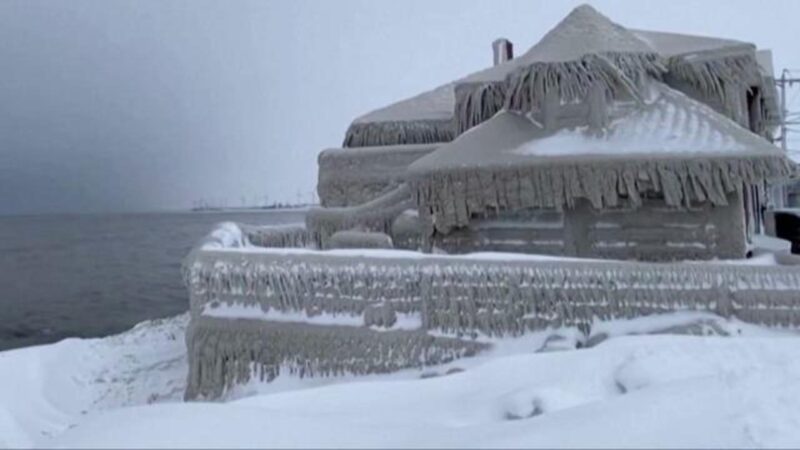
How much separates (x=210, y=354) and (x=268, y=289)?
126cm

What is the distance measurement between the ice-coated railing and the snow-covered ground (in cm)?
21

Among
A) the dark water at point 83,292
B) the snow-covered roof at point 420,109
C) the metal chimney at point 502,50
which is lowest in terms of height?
the dark water at point 83,292

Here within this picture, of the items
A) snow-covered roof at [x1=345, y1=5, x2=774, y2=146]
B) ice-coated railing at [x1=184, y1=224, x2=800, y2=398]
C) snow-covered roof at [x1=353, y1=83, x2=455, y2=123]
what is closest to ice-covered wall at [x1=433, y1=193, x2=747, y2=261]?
snow-covered roof at [x1=345, y1=5, x2=774, y2=146]

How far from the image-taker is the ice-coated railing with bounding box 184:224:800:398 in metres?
6.09

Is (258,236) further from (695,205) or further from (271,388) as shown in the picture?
(695,205)

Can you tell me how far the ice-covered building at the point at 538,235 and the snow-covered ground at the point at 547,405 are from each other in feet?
1.09

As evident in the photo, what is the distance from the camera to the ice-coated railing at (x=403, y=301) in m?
6.09

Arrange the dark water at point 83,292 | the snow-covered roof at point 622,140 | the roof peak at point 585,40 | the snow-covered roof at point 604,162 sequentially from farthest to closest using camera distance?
the dark water at point 83,292
the roof peak at point 585,40
the snow-covered roof at point 622,140
the snow-covered roof at point 604,162

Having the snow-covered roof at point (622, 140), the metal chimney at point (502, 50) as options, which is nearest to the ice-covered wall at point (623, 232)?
the snow-covered roof at point (622, 140)

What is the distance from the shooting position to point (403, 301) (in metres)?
6.87

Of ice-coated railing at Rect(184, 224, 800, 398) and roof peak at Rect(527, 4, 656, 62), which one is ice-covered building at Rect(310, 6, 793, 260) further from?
ice-coated railing at Rect(184, 224, 800, 398)

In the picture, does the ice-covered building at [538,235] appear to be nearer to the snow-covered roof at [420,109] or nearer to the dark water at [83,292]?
the snow-covered roof at [420,109]

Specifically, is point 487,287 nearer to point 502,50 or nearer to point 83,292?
point 502,50

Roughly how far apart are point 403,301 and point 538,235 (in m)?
3.26
